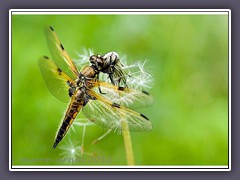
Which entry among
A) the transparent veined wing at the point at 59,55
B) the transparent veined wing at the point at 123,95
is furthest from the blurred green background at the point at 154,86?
the transparent veined wing at the point at 123,95

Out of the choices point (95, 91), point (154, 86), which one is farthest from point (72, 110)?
point (154, 86)

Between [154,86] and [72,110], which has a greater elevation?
[154,86]

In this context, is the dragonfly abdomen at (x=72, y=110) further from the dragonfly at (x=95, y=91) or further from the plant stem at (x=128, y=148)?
the plant stem at (x=128, y=148)

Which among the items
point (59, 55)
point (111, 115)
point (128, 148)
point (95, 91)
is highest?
point (59, 55)

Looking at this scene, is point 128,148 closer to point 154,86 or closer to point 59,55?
point 154,86

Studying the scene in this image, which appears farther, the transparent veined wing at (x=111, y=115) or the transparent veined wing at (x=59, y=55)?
the transparent veined wing at (x=59, y=55)
